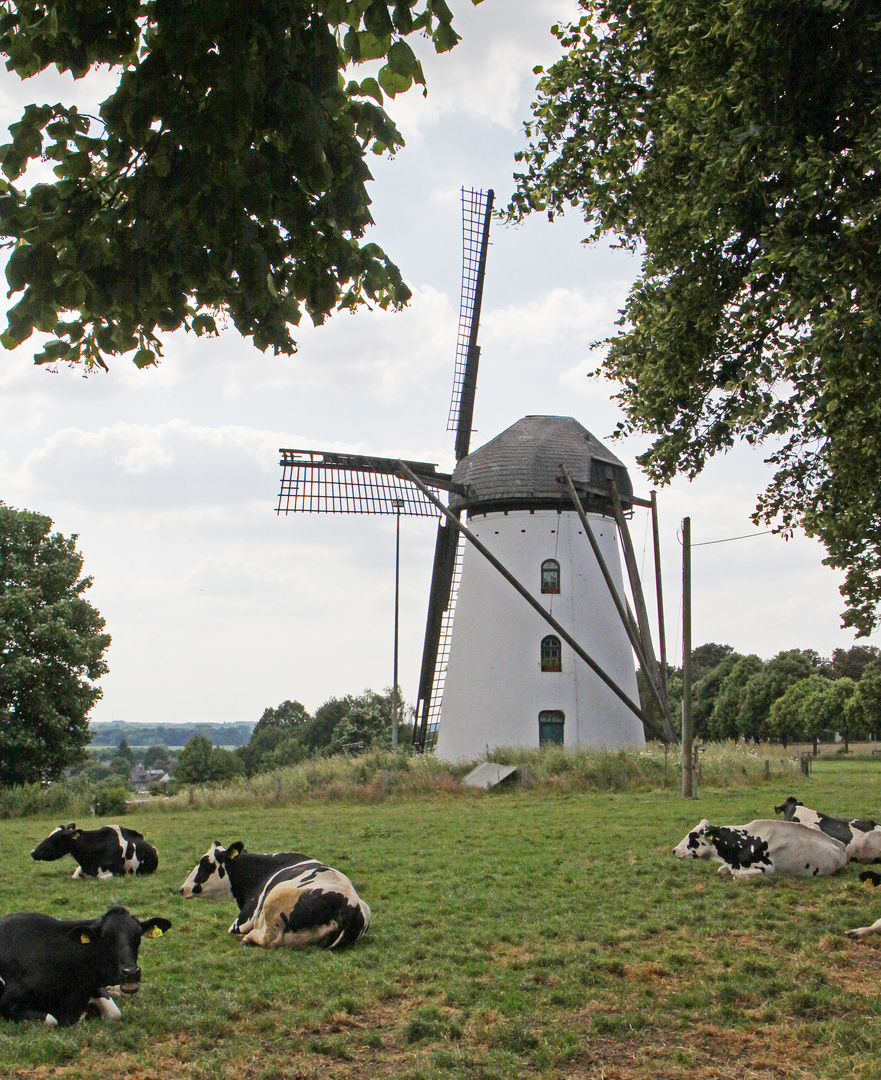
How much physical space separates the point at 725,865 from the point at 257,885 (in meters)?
5.18

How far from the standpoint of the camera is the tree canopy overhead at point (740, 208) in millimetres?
7910

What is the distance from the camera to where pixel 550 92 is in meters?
10.7

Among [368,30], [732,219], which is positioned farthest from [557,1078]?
[732,219]

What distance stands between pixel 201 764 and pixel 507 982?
66.3m

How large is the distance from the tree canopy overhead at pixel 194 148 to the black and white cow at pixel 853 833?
920 cm

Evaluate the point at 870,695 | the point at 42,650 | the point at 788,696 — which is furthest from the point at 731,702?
the point at 42,650

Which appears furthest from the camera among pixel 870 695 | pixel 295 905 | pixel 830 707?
pixel 830 707

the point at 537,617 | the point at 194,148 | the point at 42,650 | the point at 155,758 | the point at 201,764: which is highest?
the point at 194,148

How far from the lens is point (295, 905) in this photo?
774 cm

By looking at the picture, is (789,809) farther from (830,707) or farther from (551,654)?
(830,707)

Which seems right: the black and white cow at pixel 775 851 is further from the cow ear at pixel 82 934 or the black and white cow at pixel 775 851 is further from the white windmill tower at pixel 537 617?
the white windmill tower at pixel 537 617

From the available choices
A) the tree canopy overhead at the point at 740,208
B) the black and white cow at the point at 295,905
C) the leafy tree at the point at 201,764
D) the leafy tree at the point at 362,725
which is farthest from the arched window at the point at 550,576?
Answer: the leafy tree at the point at 201,764

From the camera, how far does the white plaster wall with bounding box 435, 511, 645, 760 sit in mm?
28281

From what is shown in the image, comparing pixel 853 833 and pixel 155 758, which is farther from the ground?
pixel 853 833
